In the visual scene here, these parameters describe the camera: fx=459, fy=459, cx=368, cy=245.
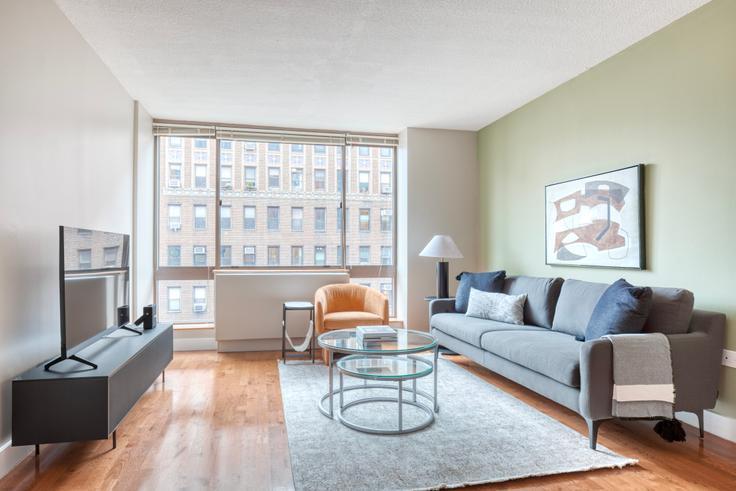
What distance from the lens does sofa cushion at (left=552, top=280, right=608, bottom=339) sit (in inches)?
134

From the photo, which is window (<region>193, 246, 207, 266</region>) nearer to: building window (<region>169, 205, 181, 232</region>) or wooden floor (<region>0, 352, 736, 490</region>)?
building window (<region>169, 205, 181, 232</region>)

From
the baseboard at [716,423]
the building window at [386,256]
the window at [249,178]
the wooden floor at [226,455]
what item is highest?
the window at [249,178]

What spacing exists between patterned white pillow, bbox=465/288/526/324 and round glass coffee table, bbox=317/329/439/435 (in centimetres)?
102

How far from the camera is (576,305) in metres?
3.54

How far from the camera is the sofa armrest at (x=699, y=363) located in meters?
2.63

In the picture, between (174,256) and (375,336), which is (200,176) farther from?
(375,336)

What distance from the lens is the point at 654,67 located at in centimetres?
321

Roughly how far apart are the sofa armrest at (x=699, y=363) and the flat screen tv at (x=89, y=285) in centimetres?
325

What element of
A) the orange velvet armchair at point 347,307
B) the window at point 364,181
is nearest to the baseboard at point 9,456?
the orange velvet armchair at point 347,307

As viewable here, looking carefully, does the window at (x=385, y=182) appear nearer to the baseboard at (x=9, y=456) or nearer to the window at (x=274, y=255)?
the window at (x=274, y=255)

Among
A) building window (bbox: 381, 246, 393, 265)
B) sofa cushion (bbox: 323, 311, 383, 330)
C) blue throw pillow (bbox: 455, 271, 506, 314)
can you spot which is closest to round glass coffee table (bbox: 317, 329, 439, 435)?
sofa cushion (bbox: 323, 311, 383, 330)

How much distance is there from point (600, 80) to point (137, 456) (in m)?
4.17

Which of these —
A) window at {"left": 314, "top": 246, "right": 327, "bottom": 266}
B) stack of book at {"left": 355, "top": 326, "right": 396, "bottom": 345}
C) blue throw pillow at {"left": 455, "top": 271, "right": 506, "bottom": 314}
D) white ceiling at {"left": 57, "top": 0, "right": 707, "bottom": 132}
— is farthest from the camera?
window at {"left": 314, "top": 246, "right": 327, "bottom": 266}

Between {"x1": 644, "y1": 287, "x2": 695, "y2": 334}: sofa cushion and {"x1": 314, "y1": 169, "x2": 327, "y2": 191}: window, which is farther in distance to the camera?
{"x1": 314, "y1": 169, "x2": 327, "y2": 191}: window
